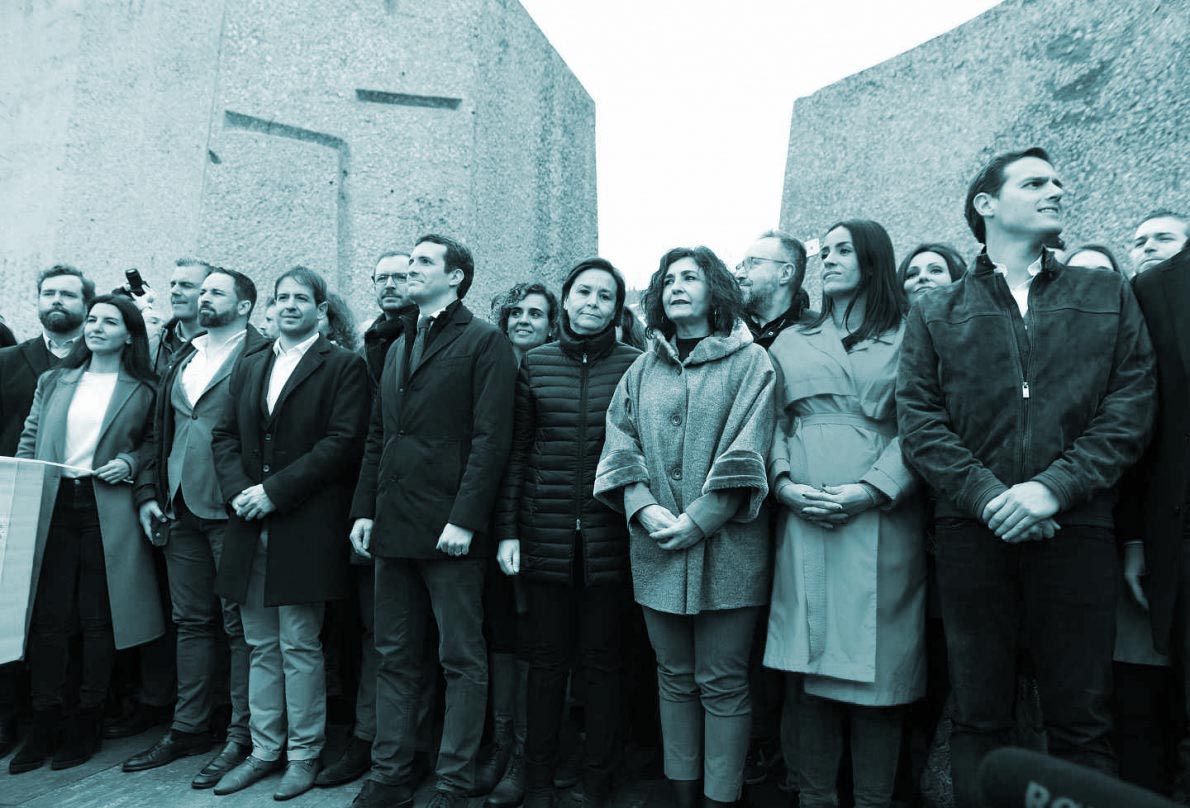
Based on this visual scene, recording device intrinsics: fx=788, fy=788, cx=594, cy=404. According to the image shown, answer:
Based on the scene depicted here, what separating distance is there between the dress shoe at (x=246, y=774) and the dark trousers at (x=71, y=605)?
32.4 inches

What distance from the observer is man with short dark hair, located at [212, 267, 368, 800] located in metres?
2.86

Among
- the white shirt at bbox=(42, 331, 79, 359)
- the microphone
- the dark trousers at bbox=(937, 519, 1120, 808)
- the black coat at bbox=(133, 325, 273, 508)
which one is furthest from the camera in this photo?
the white shirt at bbox=(42, 331, 79, 359)

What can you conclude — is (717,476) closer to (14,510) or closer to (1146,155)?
(14,510)

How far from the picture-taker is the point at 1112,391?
77.7 inches

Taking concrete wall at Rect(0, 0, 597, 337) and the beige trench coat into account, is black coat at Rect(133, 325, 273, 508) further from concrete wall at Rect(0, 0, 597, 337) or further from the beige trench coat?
concrete wall at Rect(0, 0, 597, 337)

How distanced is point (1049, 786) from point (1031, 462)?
1.64 meters

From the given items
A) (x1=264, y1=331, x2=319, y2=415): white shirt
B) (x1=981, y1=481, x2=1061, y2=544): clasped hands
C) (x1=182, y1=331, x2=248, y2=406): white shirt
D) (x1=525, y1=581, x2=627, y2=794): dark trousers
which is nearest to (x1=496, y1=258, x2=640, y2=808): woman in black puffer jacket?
(x1=525, y1=581, x2=627, y2=794): dark trousers

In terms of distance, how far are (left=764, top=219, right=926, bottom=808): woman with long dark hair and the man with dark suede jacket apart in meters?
0.15

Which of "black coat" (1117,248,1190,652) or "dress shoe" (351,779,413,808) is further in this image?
"dress shoe" (351,779,413,808)

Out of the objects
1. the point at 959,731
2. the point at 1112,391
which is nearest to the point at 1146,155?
the point at 1112,391

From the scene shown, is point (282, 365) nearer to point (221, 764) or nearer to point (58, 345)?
point (221, 764)

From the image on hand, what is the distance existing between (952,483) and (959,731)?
2.09ft

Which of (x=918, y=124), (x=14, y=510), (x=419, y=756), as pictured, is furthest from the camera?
(x=918, y=124)

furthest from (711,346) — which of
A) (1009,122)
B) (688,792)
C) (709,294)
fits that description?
(1009,122)
